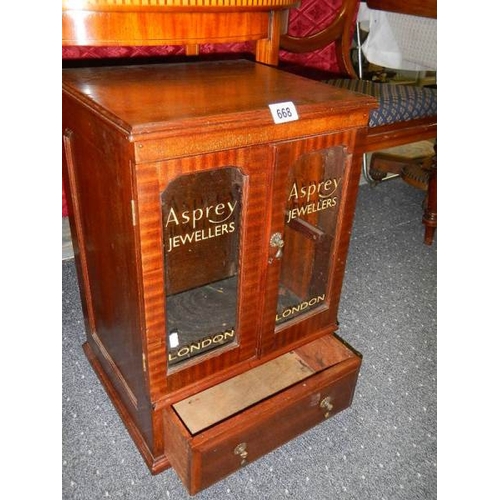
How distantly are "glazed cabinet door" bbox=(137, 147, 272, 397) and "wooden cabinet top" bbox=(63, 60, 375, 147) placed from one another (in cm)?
6

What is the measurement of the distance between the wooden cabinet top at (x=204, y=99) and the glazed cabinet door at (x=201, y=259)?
6 cm

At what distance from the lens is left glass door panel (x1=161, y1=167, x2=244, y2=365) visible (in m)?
0.82

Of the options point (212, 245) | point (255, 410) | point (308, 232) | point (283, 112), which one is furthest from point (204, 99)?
point (255, 410)

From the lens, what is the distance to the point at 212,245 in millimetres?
934

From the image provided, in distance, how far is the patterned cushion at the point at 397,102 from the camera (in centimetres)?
161

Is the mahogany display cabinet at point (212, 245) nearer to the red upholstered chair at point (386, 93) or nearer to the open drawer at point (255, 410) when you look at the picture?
the open drawer at point (255, 410)

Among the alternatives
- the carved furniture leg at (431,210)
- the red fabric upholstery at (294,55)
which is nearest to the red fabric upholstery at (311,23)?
the red fabric upholstery at (294,55)

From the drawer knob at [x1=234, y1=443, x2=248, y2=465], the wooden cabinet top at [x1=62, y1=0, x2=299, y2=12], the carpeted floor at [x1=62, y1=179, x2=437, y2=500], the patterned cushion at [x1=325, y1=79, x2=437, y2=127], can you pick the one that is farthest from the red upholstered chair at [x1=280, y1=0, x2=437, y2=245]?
the drawer knob at [x1=234, y1=443, x2=248, y2=465]

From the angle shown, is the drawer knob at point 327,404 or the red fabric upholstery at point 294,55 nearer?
the drawer knob at point 327,404

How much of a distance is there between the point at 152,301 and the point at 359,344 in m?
0.79

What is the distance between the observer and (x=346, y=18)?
176 centimetres

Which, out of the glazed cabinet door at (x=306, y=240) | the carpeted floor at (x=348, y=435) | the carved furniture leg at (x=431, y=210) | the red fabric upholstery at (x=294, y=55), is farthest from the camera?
the carved furniture leg at (x=431, y=210)

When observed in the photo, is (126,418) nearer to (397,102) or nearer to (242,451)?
(242,451)
